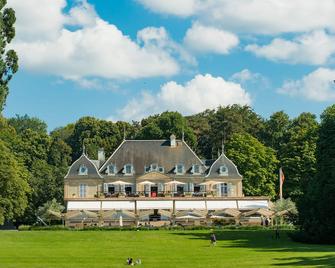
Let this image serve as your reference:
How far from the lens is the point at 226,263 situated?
33.2 metres

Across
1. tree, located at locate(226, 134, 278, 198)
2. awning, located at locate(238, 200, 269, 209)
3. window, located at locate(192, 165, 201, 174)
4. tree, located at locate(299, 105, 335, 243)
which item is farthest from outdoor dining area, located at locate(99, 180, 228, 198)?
tree, located at locate(299, 105, 335, 243)

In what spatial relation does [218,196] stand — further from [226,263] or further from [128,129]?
[226,263]

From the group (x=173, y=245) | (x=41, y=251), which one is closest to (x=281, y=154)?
(x=173, y=245)

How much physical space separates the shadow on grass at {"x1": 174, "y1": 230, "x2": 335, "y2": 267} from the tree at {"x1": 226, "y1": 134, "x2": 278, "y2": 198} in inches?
940

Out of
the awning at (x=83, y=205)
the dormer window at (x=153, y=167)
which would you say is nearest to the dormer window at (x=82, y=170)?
the awning at (x=83, y=205)

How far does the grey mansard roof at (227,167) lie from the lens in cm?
8069

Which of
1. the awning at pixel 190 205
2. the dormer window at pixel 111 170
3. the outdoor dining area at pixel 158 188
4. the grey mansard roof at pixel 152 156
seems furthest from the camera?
the grey mansard roof at pixel 152 156

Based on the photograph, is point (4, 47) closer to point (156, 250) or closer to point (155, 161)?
point (156, 250)

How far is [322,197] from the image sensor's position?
50375 millimetres

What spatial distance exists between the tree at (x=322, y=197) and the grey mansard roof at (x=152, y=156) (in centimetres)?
2962

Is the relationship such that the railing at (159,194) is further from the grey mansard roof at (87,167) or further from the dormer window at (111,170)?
the dormer window at (111,170)

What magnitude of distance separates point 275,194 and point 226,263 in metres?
51.7

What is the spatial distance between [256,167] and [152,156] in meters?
13.3

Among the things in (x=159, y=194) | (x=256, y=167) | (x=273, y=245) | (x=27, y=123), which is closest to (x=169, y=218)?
(x=159, y=194)
